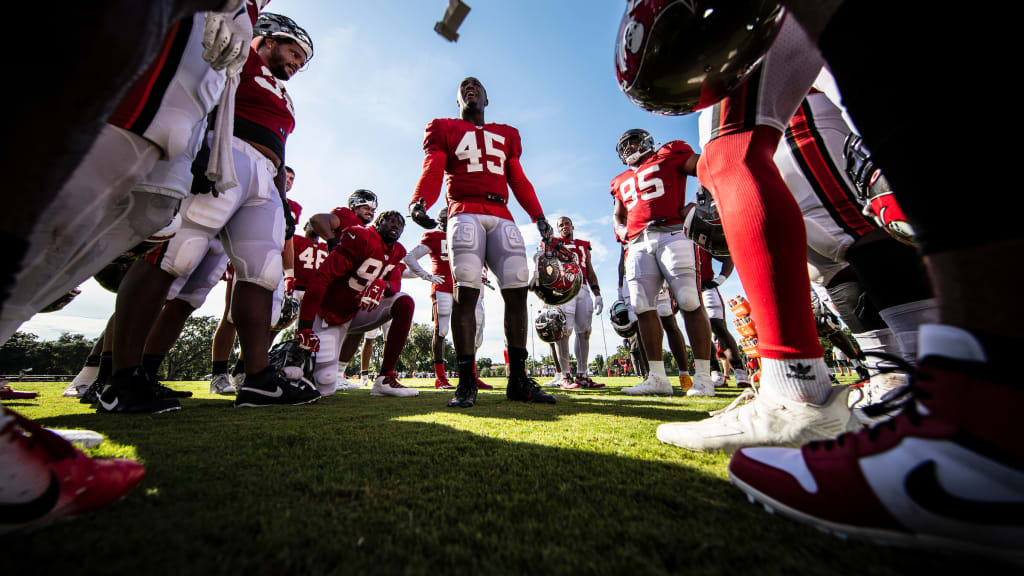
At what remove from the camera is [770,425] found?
3.69 feet

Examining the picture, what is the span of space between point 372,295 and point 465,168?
2.16 metres

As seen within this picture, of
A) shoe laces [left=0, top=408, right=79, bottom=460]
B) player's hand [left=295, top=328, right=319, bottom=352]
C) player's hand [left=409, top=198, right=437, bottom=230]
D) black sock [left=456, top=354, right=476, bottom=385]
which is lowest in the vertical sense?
shoe laces [left=0, top=408, right=79, bottom=460]

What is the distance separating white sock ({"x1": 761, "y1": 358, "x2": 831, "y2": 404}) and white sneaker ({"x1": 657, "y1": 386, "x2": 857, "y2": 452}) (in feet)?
0.05

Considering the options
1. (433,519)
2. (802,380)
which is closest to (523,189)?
(802,380)

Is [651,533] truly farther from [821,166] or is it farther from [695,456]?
[821,166]

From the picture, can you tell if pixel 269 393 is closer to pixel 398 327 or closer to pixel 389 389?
pixel 389 389

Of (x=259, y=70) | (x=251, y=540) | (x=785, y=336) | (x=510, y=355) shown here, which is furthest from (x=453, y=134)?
(x=251, y=540)

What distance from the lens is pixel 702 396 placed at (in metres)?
3.71

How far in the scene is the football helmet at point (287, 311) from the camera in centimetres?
564

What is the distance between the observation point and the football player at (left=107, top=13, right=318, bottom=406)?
2.21 metres

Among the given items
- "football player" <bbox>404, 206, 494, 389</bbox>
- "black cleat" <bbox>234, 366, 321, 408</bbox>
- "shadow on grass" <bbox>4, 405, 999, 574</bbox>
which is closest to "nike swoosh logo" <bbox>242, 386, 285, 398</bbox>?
"black cleat" <bbox>234, 366, 321, 408</bbox>

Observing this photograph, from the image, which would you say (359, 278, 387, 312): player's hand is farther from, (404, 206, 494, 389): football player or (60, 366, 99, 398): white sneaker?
(60, 366, 99, 398): white sneaker

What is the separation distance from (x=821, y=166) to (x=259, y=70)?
351cm

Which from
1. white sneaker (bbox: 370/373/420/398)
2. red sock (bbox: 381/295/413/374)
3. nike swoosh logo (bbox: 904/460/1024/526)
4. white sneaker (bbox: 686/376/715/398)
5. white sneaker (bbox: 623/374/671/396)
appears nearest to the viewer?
nike swoosh logo (bbox: 904/460/1024/526)
